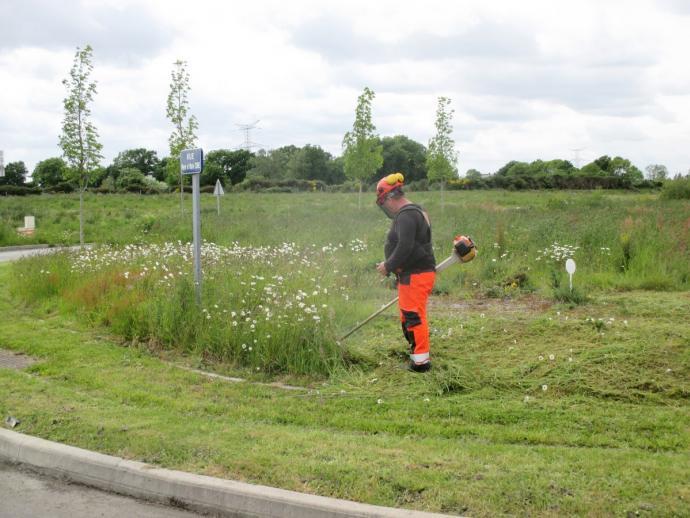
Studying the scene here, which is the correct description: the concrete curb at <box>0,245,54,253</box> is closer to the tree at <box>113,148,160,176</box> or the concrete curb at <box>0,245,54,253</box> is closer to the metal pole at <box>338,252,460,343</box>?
the metal pole at <box>338,252,460,343</box>

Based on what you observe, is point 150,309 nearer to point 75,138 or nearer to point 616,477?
point 616,477

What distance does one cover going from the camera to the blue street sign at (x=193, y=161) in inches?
307

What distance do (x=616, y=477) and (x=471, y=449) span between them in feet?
3.08

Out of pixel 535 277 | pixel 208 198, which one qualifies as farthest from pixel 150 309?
pixel 208 198

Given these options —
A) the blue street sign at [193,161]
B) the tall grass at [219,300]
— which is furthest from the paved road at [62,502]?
the blue street sign at [193,161]

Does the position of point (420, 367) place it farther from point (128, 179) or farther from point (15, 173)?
point (15, 173)

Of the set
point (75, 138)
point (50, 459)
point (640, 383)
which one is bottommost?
point (50, 459)

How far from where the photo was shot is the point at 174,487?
4324mm

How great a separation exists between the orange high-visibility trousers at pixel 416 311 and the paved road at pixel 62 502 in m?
2.84

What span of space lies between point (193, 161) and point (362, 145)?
2096cm

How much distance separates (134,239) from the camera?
1775cm

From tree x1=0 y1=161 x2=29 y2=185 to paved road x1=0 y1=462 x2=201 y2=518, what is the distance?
74.9m

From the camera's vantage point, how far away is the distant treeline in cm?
5125

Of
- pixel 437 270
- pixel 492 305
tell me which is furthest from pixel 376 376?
pixel 492 305
